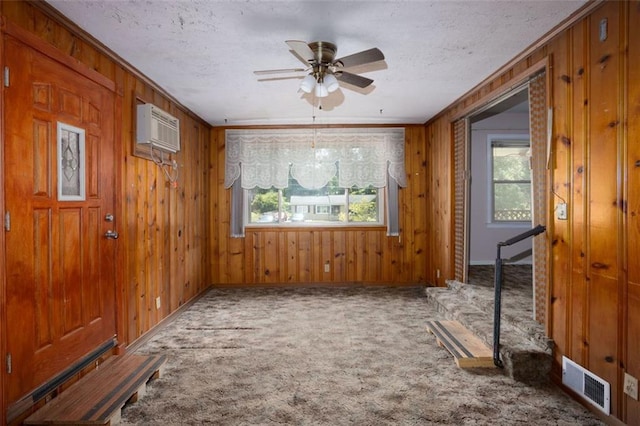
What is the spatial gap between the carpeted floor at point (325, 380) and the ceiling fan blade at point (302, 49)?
2279mm

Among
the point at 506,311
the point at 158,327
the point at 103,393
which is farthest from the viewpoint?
the point at 158,327

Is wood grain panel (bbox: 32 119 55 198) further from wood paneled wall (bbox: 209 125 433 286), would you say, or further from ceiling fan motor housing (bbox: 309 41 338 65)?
wood paneled wall (bbox: 209 125 433 286)

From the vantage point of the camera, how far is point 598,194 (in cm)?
223

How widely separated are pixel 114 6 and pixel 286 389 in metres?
2.71

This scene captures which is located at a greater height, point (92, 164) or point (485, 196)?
point (92, 164)

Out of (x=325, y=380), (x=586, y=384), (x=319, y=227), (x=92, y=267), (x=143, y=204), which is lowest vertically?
(x=325, y=380)

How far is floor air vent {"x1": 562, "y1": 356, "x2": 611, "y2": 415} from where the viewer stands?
2.14 meters

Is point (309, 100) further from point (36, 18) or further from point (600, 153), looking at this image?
point (600, 153)

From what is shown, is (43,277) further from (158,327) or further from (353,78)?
(353,78)

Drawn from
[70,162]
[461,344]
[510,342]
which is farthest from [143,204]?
[510,342]

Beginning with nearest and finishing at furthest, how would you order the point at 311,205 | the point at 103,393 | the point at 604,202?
1. the point at 604,202
2. the point at 103,393
3. the point at 311,205

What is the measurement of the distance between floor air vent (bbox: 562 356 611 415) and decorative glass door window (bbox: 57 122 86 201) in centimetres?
352

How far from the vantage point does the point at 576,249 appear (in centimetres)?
242

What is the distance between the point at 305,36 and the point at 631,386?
2.94 metres
